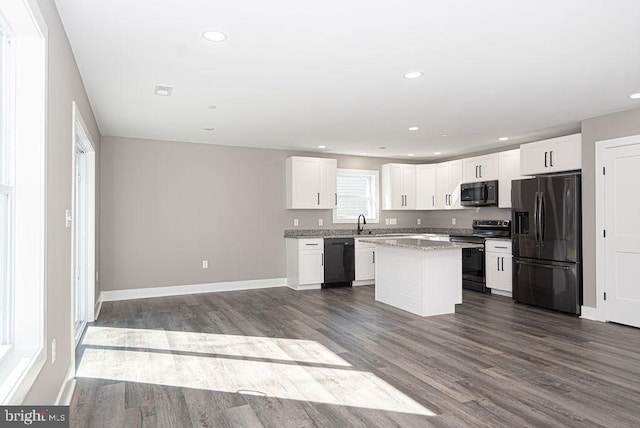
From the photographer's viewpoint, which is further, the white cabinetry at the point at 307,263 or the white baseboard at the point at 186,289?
the white cabinetry at the point at 307,263

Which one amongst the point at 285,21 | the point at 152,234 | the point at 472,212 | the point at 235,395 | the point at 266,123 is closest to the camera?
the point at 285,21

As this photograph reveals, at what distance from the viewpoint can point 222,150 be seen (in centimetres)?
674

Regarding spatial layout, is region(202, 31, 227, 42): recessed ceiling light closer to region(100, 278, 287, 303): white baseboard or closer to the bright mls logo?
the bright mls logo

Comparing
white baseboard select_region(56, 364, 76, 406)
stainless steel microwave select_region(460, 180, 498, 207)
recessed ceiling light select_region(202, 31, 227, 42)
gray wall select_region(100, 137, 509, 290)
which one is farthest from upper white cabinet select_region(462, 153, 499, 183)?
white baseboard select_region(56, 364, 76, 406)

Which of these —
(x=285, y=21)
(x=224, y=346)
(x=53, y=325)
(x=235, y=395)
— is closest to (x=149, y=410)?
(x=235, y=395)

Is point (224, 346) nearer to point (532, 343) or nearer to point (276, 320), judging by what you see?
point (276, 320)

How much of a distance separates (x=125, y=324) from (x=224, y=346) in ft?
5.01

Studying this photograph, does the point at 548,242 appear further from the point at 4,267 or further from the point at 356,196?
the point at 4,267

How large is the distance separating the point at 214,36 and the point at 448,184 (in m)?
5.72

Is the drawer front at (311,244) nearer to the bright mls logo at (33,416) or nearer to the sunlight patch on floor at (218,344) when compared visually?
the sunlight patch on floor at (218,344)

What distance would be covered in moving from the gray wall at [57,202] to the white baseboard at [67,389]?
0.06 meters

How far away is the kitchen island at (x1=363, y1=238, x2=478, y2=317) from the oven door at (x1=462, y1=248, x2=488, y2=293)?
1481mm

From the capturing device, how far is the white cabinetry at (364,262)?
7.17 meters

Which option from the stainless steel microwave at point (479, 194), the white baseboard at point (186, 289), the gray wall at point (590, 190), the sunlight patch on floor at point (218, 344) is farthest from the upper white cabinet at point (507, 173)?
the sunlight patch on floor at point (218, 344)
